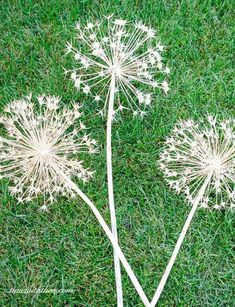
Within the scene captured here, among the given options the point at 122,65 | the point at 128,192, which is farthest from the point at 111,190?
the point at 122,65

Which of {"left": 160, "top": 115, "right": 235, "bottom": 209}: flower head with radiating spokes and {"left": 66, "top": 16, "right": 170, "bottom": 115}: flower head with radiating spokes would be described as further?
{"left": 66, "top": 16, "right": 170, "bottom": 115}: flower head with radiating spokes

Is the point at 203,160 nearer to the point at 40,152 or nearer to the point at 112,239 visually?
the point at 112,239

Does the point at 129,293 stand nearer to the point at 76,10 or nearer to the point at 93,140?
the point at 93,140

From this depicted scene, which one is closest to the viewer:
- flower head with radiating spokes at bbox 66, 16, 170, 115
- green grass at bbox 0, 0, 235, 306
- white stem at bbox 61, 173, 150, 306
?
white stem at bbox 61, 173, 150, 306

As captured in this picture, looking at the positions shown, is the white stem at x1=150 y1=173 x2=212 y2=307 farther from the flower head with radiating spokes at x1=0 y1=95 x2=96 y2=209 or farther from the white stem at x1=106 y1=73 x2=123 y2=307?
the flower head with radiating spokes at x1=0 y1=95 x2=96 y2=209

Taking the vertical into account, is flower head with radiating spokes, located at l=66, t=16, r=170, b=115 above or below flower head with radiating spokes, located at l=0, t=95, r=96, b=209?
above

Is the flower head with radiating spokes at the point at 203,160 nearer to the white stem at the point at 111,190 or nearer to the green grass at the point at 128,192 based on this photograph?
the green grass at the point at 128,192

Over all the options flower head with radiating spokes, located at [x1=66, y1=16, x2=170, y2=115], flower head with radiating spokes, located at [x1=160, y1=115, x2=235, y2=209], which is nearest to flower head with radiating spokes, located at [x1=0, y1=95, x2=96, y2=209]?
flower head with radiating spokes, located at [x1=66, y1=16, x2=170, y2=115]
